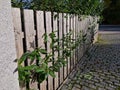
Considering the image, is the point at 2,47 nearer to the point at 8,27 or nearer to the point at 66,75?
the point at 8,27

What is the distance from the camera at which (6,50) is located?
5.40ft

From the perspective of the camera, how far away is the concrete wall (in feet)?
5.17

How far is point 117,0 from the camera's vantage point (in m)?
30.3

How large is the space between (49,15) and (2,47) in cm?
150

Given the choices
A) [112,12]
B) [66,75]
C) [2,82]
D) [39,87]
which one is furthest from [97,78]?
[112,12]

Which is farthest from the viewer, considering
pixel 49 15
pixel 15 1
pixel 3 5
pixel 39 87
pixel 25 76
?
pixel 15 1

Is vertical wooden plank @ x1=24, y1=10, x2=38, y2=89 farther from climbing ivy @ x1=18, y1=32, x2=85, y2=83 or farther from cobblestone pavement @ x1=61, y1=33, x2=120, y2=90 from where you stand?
cobblestone pavement @ x1=61, y1=33, x2=120, y2=90

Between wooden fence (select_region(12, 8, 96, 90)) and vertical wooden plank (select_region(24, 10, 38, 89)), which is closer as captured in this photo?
wooden fence (select_region(12, 8, 96, 90))

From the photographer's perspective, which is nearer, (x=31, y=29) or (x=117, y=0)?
(x=31, y=29)

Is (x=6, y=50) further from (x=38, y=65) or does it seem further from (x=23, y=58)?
(x=38, y=65)

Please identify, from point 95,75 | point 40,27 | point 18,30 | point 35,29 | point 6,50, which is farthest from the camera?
point 95,75

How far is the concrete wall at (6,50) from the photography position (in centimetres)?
158

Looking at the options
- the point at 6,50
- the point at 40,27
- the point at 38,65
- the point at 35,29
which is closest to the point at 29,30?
the point at 35,29

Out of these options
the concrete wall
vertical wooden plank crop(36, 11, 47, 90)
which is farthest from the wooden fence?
the concrete wall
